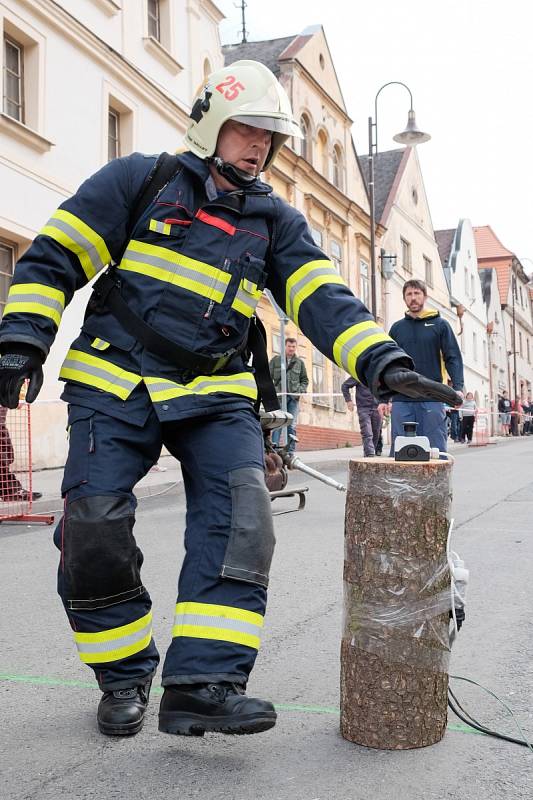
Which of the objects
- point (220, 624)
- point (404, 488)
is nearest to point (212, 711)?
point (220, 624)

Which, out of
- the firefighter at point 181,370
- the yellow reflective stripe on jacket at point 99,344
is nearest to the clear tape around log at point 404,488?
the firefighter at point 181,370

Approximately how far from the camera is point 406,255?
37.0 metres

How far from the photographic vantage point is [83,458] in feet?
9.55

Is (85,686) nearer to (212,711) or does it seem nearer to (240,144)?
(212,711)

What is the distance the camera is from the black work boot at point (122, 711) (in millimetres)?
2896

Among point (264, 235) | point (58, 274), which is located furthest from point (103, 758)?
point (264, 235)

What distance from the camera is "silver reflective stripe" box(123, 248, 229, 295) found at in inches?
118

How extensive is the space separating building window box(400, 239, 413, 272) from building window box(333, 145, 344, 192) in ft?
24.4

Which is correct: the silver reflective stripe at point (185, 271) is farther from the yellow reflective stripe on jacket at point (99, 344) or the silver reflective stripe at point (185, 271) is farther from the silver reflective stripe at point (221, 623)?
the silver reflective stripe at point (221, 623)

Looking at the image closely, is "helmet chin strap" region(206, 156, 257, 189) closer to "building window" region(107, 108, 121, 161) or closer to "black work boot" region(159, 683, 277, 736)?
"black work boot" region(159, 683, 277, 736)

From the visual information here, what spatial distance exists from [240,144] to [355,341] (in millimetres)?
718

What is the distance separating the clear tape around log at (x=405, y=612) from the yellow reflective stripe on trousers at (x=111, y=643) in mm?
650

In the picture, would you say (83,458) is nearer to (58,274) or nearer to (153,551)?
(58,274)

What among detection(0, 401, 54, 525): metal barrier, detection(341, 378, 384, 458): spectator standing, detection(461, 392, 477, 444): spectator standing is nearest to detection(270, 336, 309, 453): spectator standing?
detection(341, 378, 384, 458): spectator standing
